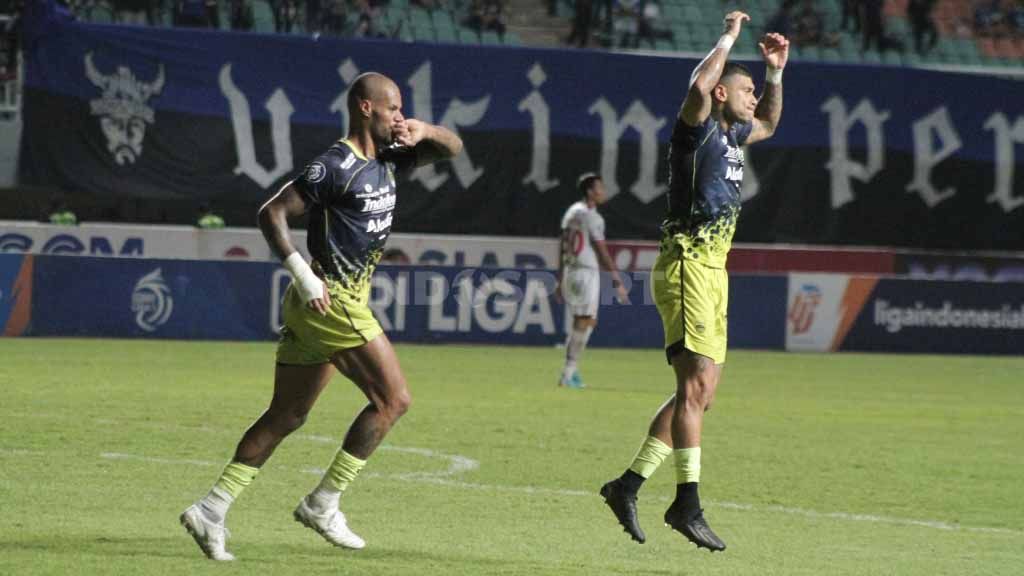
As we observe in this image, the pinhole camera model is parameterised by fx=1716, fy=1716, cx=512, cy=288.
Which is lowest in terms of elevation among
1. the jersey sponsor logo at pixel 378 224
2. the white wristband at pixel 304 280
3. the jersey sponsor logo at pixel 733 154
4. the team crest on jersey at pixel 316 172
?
the white wristband at pixel 304 280

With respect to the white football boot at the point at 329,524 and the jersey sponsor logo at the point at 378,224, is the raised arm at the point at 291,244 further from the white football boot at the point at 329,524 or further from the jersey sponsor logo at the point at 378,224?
the white football boot at the point at 329,524

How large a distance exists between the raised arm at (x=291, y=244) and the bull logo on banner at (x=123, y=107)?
767 inches

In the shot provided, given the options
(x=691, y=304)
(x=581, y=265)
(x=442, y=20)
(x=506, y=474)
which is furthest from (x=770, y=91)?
(x=442, y=20)

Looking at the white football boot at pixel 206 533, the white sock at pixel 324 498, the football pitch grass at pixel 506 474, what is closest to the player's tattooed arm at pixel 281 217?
the white sock at pixel 324 498

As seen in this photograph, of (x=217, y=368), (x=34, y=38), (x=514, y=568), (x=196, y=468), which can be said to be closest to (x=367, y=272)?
(x=514, y=568)

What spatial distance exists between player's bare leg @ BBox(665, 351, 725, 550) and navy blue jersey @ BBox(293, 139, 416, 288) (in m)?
1.65

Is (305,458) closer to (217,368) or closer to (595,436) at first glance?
(595,436)

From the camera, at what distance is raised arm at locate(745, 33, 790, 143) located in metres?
8.80

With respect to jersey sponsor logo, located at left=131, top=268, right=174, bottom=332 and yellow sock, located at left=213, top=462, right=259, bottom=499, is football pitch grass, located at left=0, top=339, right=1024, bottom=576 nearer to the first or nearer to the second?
yellow sock, located at left=213, top=462, right=259, bottom=499

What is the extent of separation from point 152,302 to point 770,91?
1612cm

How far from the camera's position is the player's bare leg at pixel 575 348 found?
727 inches

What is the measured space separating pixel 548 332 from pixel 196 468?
14820 millimetres

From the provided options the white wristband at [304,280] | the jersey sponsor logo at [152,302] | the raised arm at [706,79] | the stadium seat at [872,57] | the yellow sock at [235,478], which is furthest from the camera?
the stadium seat at [872,57]

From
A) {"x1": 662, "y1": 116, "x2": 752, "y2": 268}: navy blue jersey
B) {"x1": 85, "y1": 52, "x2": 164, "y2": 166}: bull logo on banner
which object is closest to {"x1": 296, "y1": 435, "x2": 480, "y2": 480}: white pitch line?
{"x1": 662, "y1": 116, "x2": 752, "y2": 268}: navy blue jersey
